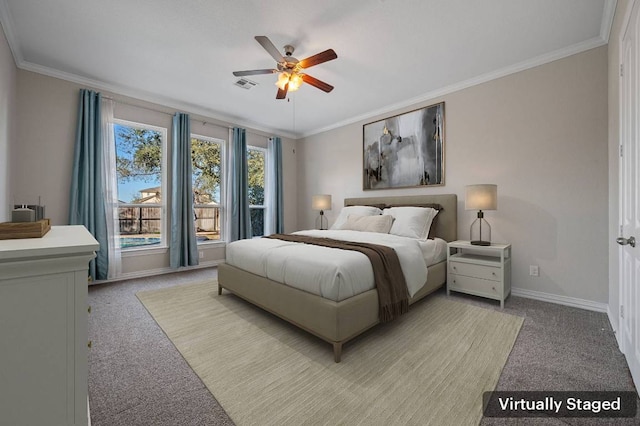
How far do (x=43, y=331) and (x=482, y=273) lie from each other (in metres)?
3.38

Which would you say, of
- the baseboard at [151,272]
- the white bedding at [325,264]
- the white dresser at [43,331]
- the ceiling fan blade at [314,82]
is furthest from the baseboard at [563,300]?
the baseboard at [151,272]

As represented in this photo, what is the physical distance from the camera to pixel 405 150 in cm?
418

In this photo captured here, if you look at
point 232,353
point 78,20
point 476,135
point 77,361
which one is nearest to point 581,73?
point 476,135

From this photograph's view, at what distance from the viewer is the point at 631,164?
1.67 m

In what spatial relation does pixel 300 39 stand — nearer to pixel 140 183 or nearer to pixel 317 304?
pixel 317 304

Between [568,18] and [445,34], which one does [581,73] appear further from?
[445,34]

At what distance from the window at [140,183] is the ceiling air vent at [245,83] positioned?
159 cm

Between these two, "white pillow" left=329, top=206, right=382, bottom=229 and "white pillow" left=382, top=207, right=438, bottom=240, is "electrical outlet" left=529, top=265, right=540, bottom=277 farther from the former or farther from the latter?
"white pillow" left=329, top=206, right=382, bottom=229

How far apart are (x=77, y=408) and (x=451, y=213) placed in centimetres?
381

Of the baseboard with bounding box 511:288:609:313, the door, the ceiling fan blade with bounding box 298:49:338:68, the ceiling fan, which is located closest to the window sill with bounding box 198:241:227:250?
the ceiling fan

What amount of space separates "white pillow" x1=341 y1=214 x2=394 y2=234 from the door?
213cm

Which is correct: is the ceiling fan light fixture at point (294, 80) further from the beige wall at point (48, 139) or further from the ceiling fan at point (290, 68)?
the beige wall at point (48, 139)

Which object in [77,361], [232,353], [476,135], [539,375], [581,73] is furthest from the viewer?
[476,135]

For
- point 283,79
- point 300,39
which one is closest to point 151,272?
point 283,79
